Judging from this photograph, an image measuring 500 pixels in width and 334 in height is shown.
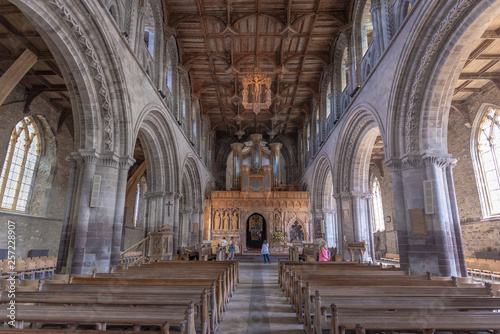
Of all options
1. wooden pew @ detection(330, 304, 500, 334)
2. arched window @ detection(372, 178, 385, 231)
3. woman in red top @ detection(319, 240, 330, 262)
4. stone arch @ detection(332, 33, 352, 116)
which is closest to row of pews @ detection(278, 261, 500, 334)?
wooden pew @ detection(330, 304, 500, 334)

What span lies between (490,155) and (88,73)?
14228 mm

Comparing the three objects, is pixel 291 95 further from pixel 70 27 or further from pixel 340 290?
pixel 340 290

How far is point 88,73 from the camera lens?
7754 millimetres

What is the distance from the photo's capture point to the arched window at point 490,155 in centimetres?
1162

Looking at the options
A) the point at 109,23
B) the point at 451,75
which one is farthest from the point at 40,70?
the point at 451,75

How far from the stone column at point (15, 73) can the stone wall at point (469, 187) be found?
616 inches

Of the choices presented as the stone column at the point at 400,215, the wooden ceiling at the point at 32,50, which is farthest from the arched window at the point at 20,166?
the stone column at the point at 400,215

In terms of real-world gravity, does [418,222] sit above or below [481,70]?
below

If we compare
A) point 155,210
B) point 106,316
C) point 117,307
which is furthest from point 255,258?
point 106,316

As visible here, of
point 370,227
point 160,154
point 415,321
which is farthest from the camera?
A: point 370,227

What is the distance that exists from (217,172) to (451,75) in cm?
2142

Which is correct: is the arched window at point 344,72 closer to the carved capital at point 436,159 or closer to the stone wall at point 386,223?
the stone wall at point 386,223

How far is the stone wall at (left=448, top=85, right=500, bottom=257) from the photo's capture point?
1157 centimetres

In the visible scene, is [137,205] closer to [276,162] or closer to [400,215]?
[276,162]
